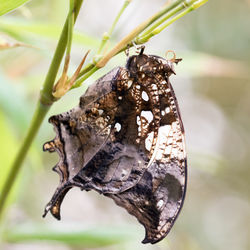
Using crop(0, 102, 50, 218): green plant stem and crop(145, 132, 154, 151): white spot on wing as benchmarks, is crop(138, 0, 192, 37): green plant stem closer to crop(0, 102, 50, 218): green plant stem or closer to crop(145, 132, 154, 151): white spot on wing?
crop(0, 102, 50, 218): green plant stem

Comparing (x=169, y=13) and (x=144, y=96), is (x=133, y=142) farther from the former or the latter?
(x=169, y=13)

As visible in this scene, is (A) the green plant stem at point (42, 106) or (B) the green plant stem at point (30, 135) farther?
(B) the green plant stem at point (30, 135)

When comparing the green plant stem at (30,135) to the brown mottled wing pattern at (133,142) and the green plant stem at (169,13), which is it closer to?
the brown mottled wing pattern at (133,142)

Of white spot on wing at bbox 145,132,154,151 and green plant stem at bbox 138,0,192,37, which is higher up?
green plant stem at bbox 138,0,192,37

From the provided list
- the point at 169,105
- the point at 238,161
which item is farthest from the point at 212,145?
the point at 169,105

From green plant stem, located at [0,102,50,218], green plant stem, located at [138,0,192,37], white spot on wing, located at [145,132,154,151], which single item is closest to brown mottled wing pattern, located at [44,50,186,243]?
white spot on wing, located at [145,132,154,151]

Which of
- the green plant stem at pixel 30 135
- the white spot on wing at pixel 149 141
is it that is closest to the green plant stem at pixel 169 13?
the green plant stem at pixel 30 135
